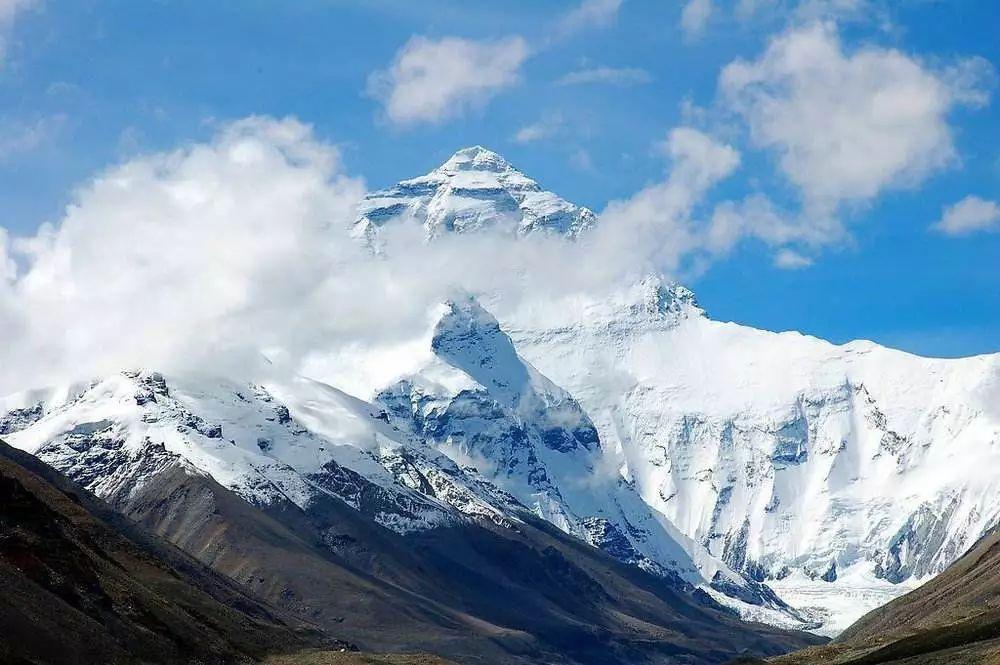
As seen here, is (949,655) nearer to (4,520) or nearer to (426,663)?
(426,663)

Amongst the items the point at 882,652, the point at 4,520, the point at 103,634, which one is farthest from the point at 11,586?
the point at 882,652

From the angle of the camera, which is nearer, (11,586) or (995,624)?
(11,586)

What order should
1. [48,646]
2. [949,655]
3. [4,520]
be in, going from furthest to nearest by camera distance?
1. [4,520]
2. [949,655]
3. [48,646]

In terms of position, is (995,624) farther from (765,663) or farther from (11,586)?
(11,586)

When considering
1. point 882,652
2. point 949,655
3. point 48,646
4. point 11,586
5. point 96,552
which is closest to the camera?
point 48,646

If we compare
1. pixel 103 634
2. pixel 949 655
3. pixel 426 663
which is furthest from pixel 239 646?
pixel 949 655

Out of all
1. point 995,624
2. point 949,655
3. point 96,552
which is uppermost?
point 995,624

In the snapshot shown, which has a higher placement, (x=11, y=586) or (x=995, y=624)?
(x=995, y=624)

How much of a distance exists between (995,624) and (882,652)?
11.9 meters

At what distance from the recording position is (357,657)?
179750 millimetres

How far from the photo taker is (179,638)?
157 m

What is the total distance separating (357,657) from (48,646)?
2469 inches

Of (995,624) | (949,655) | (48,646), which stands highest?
(995,624)

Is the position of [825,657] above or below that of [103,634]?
above
